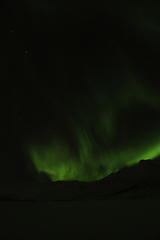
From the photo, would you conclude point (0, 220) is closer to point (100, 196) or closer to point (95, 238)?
point (95, 238)

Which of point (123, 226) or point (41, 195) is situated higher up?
point (41, 195)

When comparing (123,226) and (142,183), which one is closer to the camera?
(123,226)

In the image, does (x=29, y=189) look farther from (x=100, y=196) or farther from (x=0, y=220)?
(x=0, y=220)

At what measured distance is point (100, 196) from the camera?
11836 millimetres

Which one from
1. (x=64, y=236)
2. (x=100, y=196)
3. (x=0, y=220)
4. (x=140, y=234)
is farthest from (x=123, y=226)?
(x=100, y=196)

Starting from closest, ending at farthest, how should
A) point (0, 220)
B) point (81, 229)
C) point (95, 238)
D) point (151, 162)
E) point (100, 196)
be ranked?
point (95, 238) → point (81, 229) → point (0, 220) → point (100, 196) → point (151, 162)

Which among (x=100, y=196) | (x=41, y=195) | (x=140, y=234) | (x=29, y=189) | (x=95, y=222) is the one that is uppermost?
(x=29, y=189)

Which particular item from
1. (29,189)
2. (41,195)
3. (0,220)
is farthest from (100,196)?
(0,220)

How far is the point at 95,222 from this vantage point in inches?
157

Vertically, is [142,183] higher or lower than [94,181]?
lower

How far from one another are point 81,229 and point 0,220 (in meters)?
1.91

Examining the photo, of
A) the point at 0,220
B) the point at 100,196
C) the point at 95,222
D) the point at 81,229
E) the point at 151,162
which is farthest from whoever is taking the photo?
the point at 151,162

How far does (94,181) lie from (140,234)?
11397 millimetres

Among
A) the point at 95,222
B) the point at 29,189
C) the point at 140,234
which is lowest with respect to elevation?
the point at 140,234
